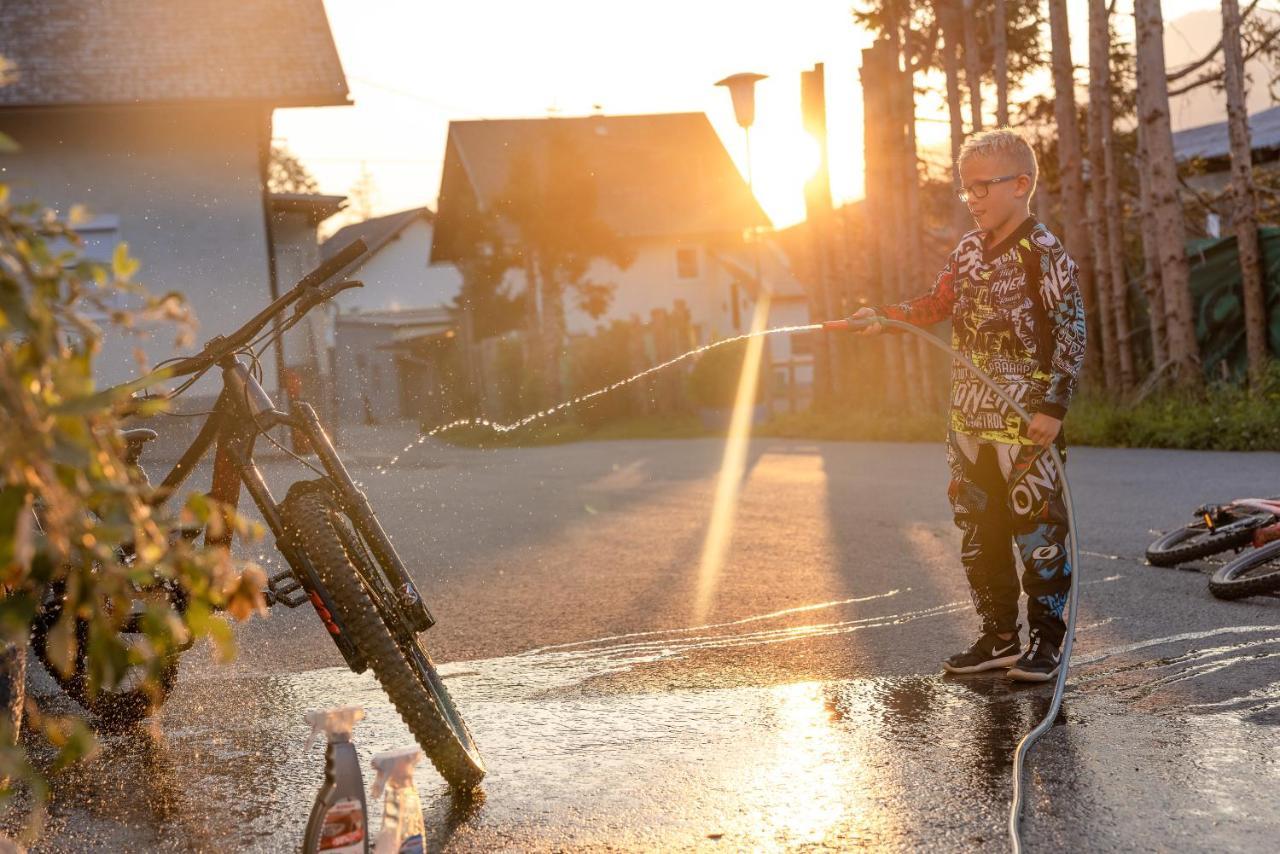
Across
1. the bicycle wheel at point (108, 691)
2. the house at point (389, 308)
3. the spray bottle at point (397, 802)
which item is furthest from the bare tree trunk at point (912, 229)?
the house at point (389, 308)

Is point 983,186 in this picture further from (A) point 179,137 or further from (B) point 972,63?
(A) point 179,137

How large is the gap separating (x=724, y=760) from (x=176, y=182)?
2138 centimetres

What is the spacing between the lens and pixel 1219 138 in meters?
36.8

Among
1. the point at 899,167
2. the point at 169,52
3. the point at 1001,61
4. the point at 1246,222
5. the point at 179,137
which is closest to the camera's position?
the point at 1246,222

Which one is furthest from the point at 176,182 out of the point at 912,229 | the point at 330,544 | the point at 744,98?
the point at 330,544

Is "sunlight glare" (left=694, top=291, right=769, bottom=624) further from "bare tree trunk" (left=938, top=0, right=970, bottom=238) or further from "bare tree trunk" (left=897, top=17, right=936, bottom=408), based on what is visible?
"bare tree trunk" (left=938, top=0, right=970, bottom=238)

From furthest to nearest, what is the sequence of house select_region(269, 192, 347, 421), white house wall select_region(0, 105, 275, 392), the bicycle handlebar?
house select_region(269, 192, 347, 421)
white house wall select_region(0, 105, 275, 392)
the bicycle handlebar

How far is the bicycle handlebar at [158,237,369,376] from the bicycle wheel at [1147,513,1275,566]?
15.8 ft

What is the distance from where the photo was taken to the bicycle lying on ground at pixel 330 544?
4.20 meters

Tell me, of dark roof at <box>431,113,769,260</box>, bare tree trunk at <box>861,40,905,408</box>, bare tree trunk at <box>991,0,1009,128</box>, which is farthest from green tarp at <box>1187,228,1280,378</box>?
dark roof at <box>431,113,769,260</box>

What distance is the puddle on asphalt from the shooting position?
392cm

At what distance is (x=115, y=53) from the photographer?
24.1 metres

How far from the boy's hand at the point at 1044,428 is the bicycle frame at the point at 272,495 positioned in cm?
216

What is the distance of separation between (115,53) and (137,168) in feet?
5.74
